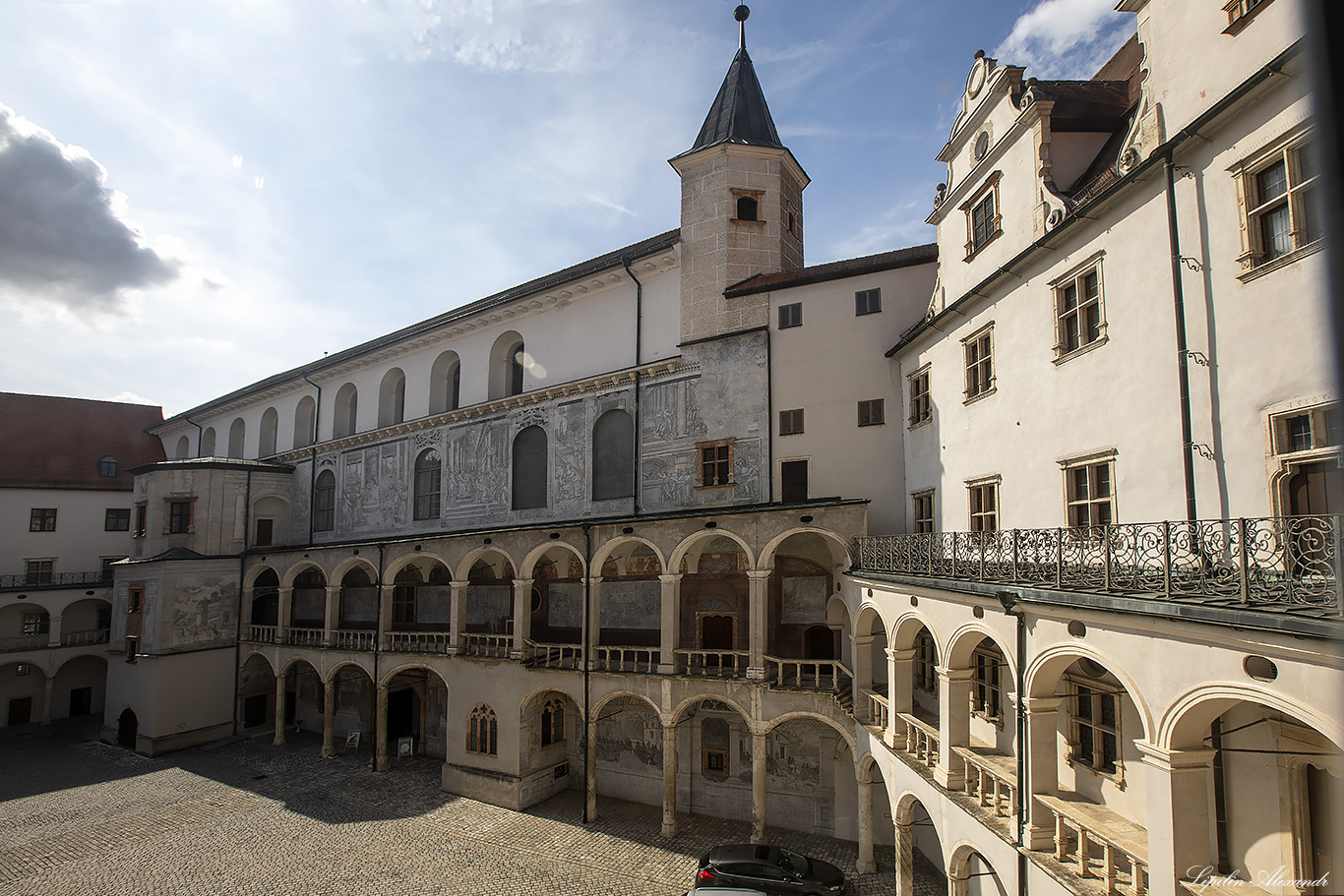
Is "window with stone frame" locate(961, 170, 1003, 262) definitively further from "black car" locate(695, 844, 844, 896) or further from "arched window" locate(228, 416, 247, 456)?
"arched window" locate(228, 416, 247, 456)

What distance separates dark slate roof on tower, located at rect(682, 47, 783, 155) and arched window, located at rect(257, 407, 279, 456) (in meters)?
31.4

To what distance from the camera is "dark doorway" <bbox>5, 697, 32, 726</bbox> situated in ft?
127

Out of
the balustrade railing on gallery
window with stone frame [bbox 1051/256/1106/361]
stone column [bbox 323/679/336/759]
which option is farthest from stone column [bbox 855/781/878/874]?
stone column [bbox 323/679/336/759]

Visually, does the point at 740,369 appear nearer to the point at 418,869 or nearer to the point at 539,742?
the point at 539,742

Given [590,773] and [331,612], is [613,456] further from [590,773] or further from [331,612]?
[331,612]

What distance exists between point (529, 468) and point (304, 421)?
760 inches

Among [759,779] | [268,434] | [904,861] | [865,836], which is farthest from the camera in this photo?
[268,434]

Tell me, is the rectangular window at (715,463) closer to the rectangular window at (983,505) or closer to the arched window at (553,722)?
the rectangular window at (983,505)

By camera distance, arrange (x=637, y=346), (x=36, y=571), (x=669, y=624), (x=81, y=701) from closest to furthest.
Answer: (x=669, y=624)
(x=637, y=346)
(x=81, y=701)
(x=36, y=571)

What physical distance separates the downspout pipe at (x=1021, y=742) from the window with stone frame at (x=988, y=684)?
424 cm

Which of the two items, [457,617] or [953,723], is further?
[457,617]

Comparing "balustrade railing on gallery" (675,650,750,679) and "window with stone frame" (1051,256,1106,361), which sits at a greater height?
"window with stone frame" (1051,256,1106,361)

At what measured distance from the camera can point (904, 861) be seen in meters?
15.5

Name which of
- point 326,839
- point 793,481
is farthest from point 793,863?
point 326,839
